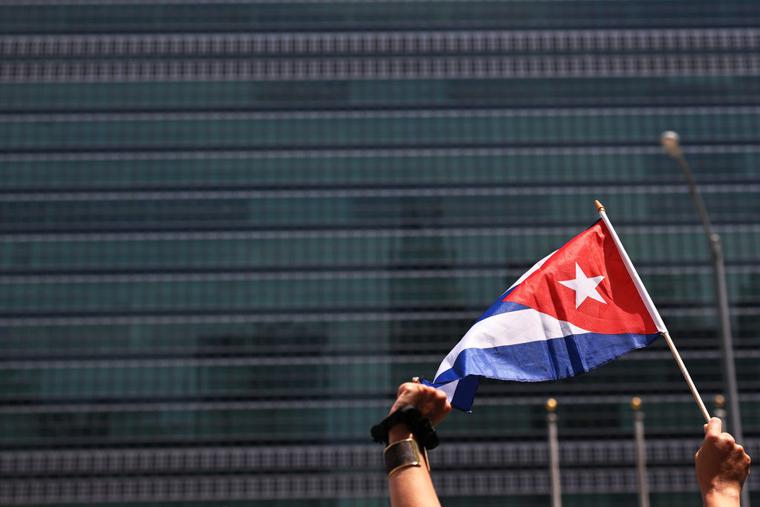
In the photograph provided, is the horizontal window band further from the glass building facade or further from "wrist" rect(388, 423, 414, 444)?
"wrist" rect(388, 423, 414, 444)

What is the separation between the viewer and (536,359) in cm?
1029

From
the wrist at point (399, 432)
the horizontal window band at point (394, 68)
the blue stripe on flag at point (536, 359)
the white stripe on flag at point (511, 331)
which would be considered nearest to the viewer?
the wrist at point (399, 432)

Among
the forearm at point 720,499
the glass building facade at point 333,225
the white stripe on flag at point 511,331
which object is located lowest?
the forearm at point 720,499

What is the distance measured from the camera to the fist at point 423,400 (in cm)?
595

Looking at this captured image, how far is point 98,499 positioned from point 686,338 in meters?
46.0

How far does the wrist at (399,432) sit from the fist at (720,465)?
1.44 metres

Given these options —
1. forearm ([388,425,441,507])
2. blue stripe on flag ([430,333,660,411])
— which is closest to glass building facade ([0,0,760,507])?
blue stripe on flag ([430,333,660,411])

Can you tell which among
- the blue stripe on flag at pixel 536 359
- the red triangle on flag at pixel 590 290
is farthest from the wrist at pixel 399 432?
the red triangle on flag at pixel 590 290

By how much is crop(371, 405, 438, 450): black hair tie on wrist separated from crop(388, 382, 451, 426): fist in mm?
42

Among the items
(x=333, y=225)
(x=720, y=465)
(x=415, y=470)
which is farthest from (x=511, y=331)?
(x=333, y=225)

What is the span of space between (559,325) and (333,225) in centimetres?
8451

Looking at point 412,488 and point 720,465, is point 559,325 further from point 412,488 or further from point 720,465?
point 412,488

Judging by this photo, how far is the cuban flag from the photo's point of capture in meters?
9.84

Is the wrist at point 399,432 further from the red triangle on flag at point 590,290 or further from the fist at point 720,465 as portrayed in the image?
the red triangle on flag at point 590,290
